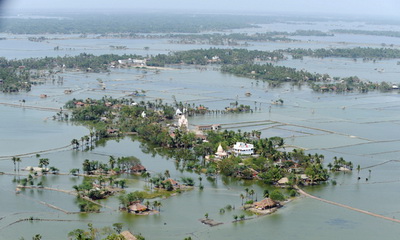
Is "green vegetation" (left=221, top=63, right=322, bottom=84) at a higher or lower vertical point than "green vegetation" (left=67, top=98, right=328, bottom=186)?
higher

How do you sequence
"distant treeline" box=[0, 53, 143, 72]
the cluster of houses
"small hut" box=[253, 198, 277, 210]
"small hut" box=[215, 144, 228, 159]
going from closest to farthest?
1. "small hut" box=[253, 198, 277, 210]
2. "small hut" box=[215, 144, 228, 159]
3. "distant treeline" box=[0, 53, 143, 72]
4. the cluster of houses

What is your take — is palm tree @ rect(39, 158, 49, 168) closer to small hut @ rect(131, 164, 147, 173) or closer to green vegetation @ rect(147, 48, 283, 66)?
small hut @ rect(131, 164, 147, 173)

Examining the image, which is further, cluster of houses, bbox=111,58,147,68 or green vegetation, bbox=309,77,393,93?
cluster of houses, bbox=111,58,147,68

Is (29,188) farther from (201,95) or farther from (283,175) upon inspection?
(201,95)

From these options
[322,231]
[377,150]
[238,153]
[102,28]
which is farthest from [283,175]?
[102,28]

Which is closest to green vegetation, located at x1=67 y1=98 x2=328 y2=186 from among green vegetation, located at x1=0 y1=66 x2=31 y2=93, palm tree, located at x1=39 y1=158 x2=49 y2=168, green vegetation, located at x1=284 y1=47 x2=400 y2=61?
palm tree, located at x1=39 y1=158 x2=49 y2=168

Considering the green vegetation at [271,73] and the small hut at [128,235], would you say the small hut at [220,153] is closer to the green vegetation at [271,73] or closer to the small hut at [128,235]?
the small hut at [128,235]
